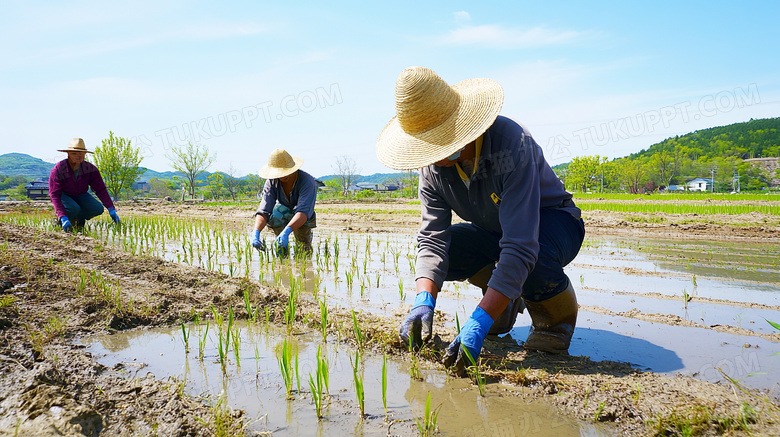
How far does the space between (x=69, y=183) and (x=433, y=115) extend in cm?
730

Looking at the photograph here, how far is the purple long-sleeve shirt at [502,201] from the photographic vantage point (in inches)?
83.7

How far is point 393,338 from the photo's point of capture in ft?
8.38

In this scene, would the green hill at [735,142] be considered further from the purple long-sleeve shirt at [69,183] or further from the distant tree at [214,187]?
the purple long-sleeve shirt at [69,183]

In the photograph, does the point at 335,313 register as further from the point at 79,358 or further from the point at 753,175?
the point at 753,175

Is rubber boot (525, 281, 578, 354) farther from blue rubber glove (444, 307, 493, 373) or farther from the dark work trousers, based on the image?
blue rubber glove (444, 307, 493, 373)

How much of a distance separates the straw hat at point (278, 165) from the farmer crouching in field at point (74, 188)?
11.3ft

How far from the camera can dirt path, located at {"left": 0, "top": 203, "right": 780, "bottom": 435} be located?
160 cm

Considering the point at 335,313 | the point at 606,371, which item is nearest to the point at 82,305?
the point at 335,313

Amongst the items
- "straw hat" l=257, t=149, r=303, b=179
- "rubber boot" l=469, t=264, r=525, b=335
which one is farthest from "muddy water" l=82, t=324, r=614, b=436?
"straw hat" l=257, t=149, r=303, b=179

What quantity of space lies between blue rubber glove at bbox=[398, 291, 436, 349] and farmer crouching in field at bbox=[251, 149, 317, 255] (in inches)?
121

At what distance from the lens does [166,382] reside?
2.02m

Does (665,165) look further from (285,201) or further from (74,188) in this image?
(74,188)

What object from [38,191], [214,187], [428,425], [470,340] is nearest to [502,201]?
[470,340]

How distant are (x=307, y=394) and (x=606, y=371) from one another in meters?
1.41
